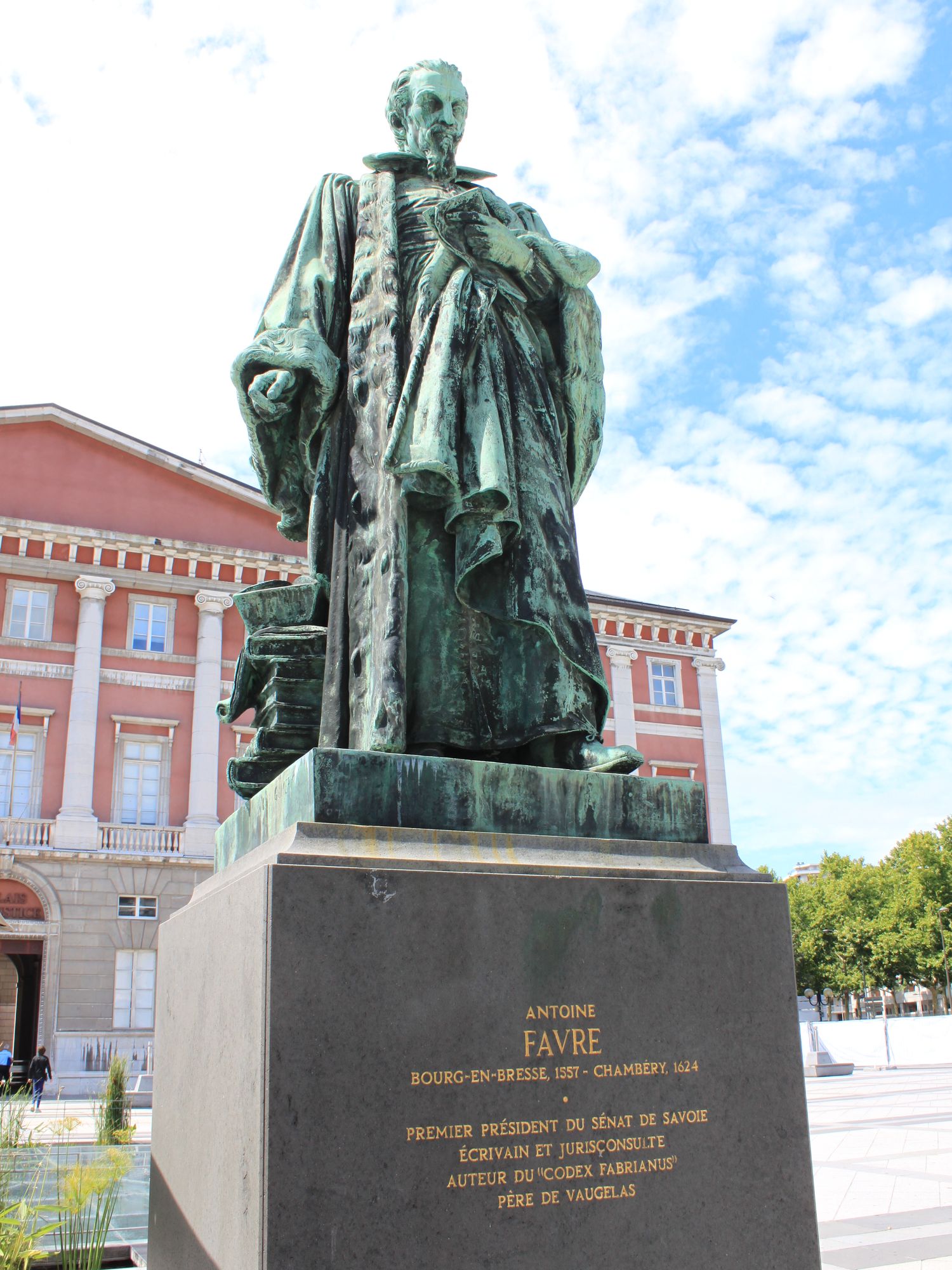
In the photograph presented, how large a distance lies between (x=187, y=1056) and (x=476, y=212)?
2.75 metres

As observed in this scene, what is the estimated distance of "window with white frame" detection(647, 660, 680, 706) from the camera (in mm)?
35250

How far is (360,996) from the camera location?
2309mm

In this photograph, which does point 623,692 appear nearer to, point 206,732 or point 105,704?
point 206,732

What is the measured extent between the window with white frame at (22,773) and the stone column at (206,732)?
3.57 m

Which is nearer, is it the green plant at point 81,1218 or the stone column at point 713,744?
the green plant at point 81,1218

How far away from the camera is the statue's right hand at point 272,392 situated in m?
3.50

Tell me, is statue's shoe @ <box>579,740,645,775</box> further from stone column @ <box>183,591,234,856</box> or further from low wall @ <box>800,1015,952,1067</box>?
low wall @ <box>800,1015,952,1067</box>

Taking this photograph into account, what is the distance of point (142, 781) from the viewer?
27.2m

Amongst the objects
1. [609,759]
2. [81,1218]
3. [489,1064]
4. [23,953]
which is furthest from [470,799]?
[23,953]

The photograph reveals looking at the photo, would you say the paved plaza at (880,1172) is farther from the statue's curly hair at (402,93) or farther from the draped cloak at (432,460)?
the statue's curly hair at (402,93)

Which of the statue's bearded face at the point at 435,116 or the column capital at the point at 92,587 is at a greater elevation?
the column capital at the point at 92,587

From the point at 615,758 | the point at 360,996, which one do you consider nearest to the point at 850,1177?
the point at 615,758

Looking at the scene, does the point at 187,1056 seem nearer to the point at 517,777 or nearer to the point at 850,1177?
the point at 517,777

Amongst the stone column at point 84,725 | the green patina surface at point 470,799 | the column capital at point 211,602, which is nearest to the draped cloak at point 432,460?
the green patina surface at point 470,799
